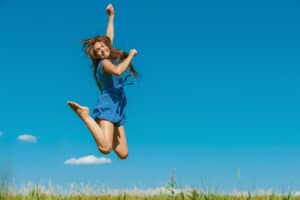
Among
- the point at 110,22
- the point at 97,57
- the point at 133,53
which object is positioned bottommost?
the point at 133,53

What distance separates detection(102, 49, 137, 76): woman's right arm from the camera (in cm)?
674

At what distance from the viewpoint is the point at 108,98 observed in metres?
A: 7.16

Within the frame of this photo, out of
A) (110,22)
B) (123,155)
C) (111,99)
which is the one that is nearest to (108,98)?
(111,99)

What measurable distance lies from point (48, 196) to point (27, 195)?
22 centimetres

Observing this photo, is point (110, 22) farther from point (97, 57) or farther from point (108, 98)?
point (108, 98)

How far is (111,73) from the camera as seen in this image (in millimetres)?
6941

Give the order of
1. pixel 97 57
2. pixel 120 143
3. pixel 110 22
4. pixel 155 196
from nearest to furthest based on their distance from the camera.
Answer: pixel 155 196 → pixel 120 143 → pixel 97 57 → pixel 110 22

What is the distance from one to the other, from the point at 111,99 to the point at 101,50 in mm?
848

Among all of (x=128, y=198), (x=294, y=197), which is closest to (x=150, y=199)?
(x=128, y=198)

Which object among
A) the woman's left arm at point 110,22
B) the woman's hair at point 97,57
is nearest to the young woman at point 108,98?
the woman's hair at point 97,57

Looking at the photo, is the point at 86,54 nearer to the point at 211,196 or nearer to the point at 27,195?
the point at 27,195

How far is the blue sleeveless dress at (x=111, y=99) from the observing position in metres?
7.08

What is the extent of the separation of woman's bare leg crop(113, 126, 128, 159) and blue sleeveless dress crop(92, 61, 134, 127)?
0.12m

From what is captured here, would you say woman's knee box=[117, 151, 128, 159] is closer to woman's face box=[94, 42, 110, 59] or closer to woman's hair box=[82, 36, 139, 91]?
woman's hair box=[82, 36, 139, 91]
